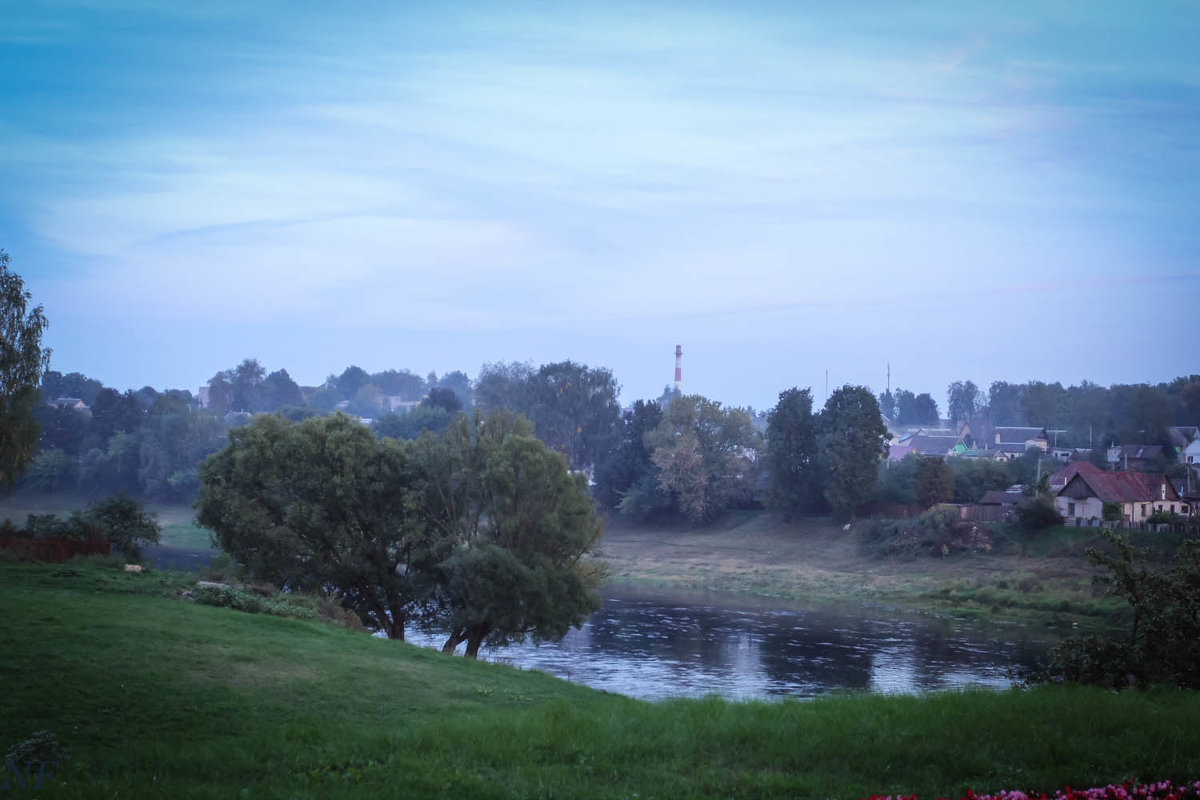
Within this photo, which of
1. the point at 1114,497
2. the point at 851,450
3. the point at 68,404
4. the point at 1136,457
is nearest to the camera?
the point at 1114,497

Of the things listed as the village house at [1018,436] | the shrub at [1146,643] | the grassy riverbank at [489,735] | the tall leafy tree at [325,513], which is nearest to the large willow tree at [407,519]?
the tall leafy tree at [325,513]

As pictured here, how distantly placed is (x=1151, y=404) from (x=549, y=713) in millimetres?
120515

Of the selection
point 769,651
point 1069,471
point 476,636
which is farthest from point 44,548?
point 1069,471

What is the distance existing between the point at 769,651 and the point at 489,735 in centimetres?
3380

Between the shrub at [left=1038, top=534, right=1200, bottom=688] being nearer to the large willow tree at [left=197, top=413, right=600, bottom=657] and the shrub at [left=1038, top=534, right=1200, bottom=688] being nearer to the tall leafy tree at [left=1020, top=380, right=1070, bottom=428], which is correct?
the large willow tree at [left=197, top=413, right=600, bottom=657]

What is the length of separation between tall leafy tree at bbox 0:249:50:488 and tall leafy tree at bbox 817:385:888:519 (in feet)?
196

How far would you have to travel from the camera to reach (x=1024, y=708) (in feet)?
50.7

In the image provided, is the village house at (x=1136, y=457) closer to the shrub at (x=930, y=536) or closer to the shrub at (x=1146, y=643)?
the shrub at (x=930, y=536)

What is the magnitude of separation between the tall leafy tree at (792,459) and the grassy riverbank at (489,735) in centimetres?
7134

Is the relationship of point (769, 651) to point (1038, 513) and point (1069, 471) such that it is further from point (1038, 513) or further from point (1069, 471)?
point (1069, 471)

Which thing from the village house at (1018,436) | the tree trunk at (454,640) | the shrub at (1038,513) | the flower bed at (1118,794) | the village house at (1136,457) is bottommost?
the tree trunk at (454,640)

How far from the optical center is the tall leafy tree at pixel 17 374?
43.7m

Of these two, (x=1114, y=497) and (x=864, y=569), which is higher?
(x=1114, y=497)

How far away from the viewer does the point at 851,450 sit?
84688 mm
